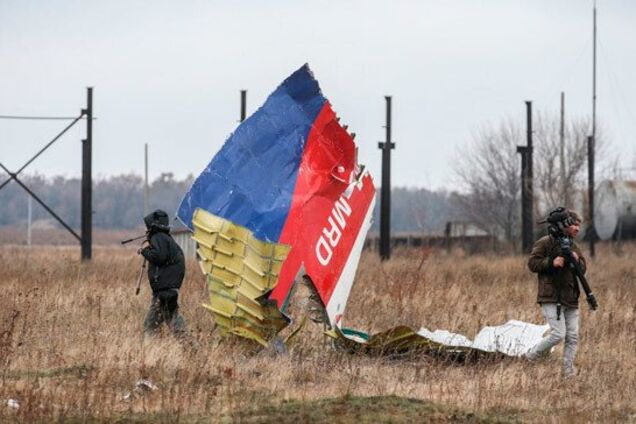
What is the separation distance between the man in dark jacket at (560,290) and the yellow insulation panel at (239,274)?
7.99ft

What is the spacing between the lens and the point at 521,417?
9.70 metres

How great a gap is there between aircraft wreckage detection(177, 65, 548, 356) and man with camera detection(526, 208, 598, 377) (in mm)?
942

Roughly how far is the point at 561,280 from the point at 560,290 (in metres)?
0.10

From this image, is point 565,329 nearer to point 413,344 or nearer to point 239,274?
point 413,344

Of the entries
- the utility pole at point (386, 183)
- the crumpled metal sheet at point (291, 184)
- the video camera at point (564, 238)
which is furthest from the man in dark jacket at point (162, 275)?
the utility pole at point (386, 183)

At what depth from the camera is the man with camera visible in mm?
11742

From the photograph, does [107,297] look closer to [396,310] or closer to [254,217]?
[396,310]

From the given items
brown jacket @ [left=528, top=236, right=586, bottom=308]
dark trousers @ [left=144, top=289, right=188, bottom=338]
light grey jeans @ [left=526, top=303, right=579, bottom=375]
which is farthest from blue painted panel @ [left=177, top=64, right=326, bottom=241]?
light grey jeans @ [left=526, top=303, right=579, bottom=375]

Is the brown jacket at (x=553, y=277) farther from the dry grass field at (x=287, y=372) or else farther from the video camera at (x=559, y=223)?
the dry grass field at (x=287, y=372)

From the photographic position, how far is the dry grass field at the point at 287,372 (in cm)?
939

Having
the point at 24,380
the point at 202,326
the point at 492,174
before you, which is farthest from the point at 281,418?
the point at 492,174

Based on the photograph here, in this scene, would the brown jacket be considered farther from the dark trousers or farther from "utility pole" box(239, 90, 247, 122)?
"utility pole" box(239, 90, 247, 122)

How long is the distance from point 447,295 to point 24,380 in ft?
29.1

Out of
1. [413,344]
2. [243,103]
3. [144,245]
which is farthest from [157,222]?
[243,103]
